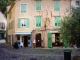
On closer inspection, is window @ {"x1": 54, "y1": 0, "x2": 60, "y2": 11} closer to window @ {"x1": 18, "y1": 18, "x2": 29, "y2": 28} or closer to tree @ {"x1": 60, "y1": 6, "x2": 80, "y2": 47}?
window @ {"x1": 18, "y1": 18, "x2": 29, "y2": 28}

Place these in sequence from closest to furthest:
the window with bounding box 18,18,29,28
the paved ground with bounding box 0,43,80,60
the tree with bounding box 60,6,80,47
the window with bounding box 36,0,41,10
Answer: the tree with bounding box 60,6,80,47, the paved ground with bounding box 0,43,80,60, the window with bounding box 18,18,29,28, the window with bounding box 36,0,41,10

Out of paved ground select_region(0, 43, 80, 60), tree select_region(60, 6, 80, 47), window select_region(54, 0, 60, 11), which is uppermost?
window select_region(54, 0, 60, 11)

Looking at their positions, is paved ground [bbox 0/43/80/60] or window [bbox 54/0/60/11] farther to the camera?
window [bbox 54/0/60/11]

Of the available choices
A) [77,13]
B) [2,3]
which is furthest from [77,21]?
[2,3]

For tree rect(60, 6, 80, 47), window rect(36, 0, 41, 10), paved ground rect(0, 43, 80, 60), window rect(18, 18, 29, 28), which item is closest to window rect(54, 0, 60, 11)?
window rect(36, 0, 41, 10)

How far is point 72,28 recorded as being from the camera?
1509 centimetres

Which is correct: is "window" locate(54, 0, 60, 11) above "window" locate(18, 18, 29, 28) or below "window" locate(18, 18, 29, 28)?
above

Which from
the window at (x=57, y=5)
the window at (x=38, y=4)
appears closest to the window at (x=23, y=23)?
the window at (x=38, y=4)

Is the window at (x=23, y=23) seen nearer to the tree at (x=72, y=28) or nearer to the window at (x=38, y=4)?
the window at (x=38, y=4)

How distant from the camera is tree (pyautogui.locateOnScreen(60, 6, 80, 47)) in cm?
1484

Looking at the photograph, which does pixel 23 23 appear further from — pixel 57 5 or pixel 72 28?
pixel 72 28

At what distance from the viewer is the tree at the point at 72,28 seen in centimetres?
1484

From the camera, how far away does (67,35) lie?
50.3ft

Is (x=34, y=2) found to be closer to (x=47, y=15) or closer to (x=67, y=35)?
(x=47, y=15)
